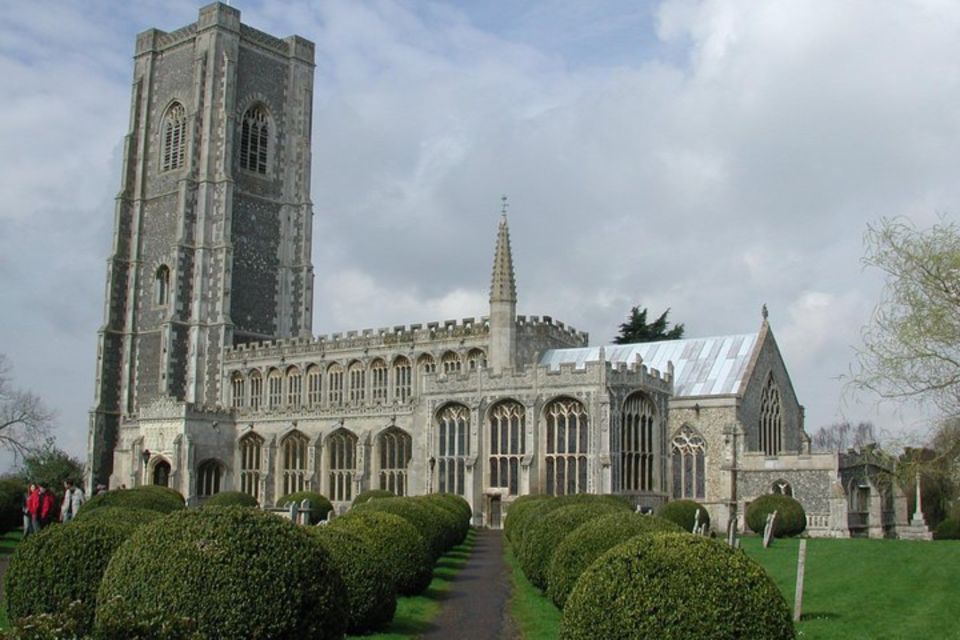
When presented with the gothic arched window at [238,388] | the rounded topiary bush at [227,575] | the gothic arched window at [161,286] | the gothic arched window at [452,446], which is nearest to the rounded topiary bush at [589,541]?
the rounded topiary bush at [227,575]

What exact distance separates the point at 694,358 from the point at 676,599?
1435 inches

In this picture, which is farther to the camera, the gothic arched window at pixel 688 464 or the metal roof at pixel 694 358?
the metal roof at pixel 694 358

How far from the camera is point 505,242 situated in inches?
1799

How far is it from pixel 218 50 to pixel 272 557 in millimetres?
59948

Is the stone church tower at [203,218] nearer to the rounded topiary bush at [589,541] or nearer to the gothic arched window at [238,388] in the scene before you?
the gothic arched window at [238,388]

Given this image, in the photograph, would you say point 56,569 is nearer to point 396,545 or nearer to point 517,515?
point 396,545

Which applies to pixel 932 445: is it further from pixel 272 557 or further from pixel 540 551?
pixel 272 557

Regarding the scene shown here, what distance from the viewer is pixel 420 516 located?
24.3 metres

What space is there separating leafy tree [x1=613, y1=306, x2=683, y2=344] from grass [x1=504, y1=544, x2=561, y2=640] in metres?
44.9

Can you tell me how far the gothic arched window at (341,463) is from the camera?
5012cm

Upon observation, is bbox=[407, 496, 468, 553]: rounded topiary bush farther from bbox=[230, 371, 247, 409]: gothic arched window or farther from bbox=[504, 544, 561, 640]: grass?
bbox=[230, 371, 247, 409]: gothic arched window

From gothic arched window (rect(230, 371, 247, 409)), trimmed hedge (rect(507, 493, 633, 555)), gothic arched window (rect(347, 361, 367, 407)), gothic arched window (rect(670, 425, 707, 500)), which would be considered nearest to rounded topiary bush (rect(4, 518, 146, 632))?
trimmed hedge (rect(507, 493, 633, 555))

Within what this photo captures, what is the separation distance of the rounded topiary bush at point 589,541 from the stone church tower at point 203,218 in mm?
47204

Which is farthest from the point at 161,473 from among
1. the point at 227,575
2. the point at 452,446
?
the point at 227,575
